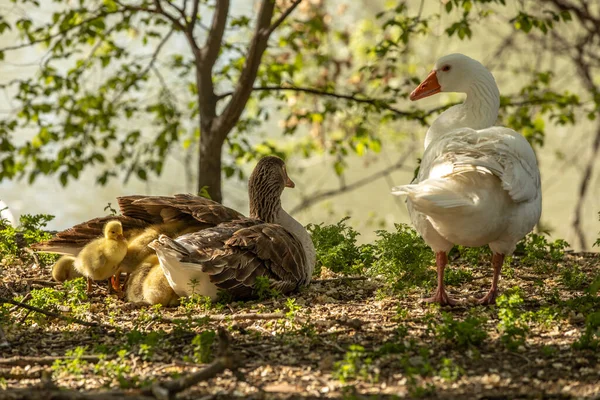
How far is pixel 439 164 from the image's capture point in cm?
569

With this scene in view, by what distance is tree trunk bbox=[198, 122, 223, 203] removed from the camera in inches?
379

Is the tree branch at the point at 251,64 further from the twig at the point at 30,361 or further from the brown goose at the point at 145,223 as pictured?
the twig at the point at 30,361

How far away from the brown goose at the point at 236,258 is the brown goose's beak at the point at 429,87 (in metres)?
1.93

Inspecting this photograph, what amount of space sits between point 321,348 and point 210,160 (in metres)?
5.17

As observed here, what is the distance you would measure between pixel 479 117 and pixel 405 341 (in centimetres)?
275

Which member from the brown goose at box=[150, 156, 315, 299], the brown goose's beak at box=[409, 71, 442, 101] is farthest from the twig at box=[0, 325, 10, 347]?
the brown goose's beak at box=[409, 71, 442, 101]

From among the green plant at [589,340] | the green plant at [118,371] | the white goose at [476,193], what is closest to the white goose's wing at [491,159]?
the white goose at [476,193]

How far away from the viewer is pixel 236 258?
606 cm

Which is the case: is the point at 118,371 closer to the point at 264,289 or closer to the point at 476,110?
the point at 264,289

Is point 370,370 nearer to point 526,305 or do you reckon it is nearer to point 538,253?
point 526,305

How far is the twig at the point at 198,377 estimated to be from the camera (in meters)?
3.86

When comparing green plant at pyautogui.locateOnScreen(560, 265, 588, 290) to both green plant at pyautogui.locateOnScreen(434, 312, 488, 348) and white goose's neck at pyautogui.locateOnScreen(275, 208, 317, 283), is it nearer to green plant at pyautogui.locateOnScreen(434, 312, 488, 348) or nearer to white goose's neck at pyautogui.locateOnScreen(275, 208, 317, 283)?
green plant at pyautogui.locateOnScreen(434, 312, 488, 348)

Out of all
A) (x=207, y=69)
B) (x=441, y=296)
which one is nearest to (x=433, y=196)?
(x=441, y=296)

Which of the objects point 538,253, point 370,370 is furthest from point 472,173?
point 538,253
